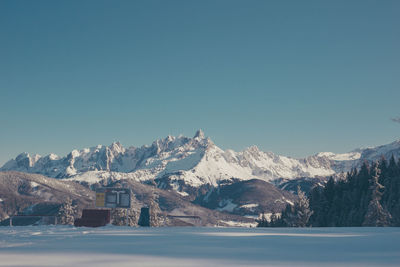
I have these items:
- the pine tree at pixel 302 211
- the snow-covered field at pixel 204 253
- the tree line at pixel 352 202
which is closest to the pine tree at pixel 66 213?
the tree line at pixel 352 202

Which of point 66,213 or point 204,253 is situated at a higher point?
point 204,253

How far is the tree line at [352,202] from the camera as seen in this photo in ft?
204

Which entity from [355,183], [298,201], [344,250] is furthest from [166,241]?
[355,183]

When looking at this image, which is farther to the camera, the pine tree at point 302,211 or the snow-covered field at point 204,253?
the pine tree at point 302,211

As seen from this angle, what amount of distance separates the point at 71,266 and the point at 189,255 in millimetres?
Result: 3838

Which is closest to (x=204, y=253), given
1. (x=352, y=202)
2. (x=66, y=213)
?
(x=66, y=213)

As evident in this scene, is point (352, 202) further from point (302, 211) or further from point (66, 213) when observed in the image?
point (66, 213)

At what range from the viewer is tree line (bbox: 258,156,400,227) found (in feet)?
204

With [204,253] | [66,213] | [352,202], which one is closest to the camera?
[204,253]

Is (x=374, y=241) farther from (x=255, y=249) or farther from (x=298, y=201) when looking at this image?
(x=298, y=201)

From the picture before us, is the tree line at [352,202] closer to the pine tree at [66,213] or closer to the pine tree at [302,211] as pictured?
the pine tree at [302,211]

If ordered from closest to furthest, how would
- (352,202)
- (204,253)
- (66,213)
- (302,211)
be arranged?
(204,253) → (302,211) → (66,213) → (352,202)

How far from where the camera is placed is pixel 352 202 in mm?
77875

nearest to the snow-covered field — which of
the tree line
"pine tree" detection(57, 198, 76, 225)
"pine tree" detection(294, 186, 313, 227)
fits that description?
the tree line
